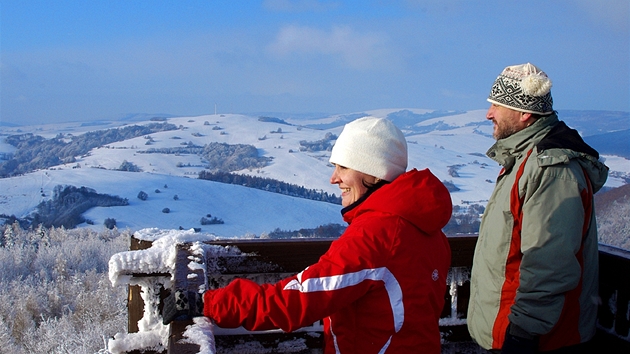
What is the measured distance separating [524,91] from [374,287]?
1.46 meters

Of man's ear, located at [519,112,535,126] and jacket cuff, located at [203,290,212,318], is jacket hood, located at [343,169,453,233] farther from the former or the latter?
man's ear, located at [519,112,535,126]

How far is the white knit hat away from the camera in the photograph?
2.02 m

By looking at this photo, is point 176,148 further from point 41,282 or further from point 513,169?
point 513,169

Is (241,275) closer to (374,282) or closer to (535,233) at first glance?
(374,282)

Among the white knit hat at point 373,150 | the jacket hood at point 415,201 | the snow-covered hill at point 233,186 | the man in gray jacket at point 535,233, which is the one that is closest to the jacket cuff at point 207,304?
the jacket hood at point 415,201

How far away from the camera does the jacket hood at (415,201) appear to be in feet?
5.95

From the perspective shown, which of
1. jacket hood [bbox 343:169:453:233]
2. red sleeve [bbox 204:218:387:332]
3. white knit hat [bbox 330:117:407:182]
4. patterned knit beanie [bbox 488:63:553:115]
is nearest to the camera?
red sleeve [bbox 204:218:387:332]

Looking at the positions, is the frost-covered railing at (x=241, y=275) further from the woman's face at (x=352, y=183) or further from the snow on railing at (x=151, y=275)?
the woman's face at (x=352, y=183)

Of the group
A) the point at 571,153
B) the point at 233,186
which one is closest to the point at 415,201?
the point at 571,153

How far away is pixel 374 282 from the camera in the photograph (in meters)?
1.74

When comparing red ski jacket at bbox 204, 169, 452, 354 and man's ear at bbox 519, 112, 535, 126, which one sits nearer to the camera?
red ski jacket at bbox 204, 169, 452, 354

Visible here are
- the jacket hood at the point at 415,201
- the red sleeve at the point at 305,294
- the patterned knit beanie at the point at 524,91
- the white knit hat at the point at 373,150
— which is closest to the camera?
the red sleeve at the point at 305,294

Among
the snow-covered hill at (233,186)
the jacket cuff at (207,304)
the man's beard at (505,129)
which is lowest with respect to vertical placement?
the snow-covered hill at (233,186)

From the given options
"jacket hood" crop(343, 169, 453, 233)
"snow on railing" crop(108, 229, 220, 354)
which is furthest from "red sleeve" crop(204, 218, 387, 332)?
"snow on railing" crop(108, 229, 220, 354)
